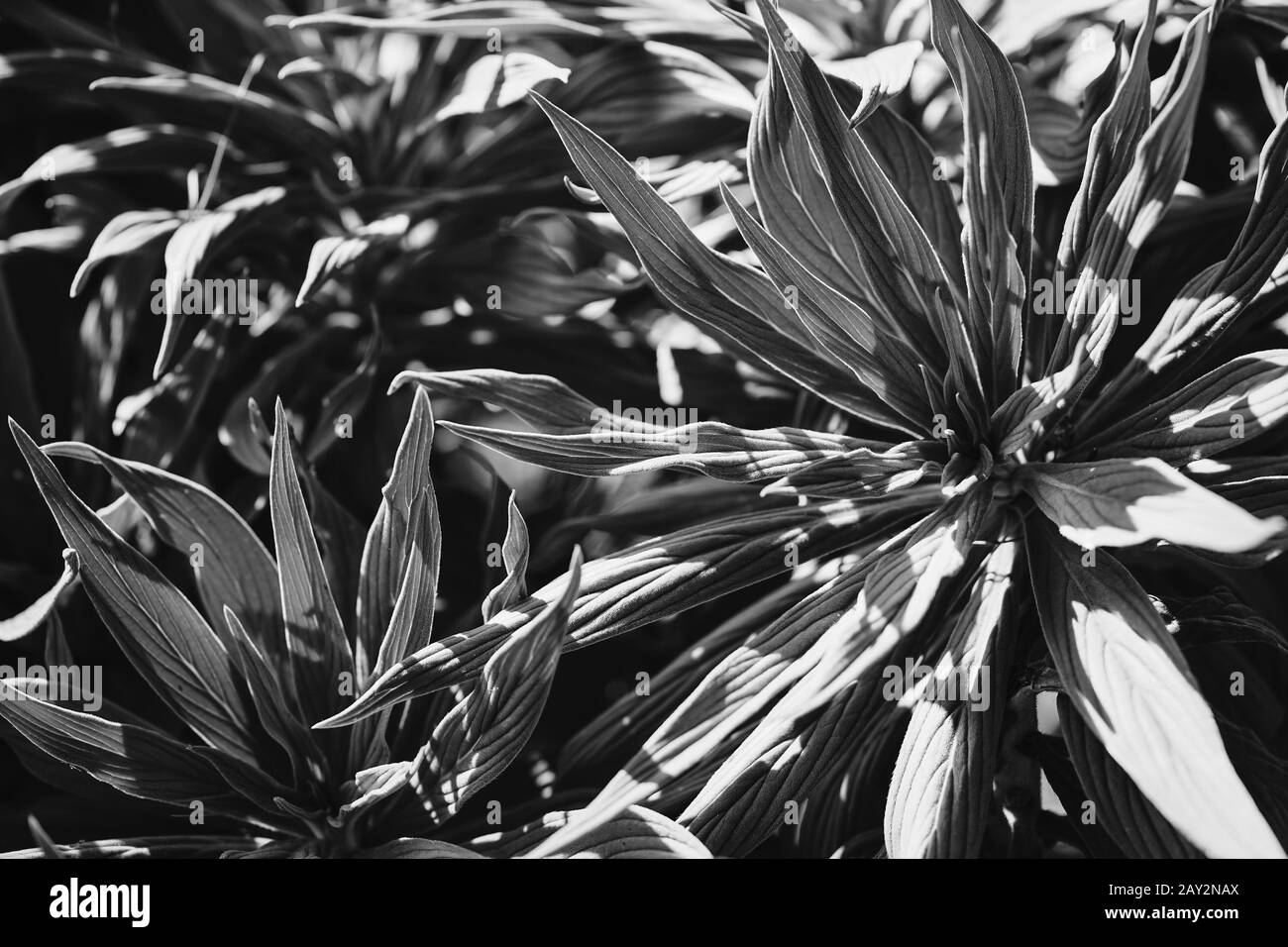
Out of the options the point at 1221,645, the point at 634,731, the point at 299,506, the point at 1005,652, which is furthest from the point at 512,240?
the point at 1221,645

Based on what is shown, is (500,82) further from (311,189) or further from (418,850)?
(418,850)

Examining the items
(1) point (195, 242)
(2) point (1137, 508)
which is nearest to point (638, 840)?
(2) point (1137, 508)

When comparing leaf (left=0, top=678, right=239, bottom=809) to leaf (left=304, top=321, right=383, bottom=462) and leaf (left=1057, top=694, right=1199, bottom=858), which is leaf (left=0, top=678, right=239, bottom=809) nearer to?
leaf (left=304, top=321, right=383, bottom=462)

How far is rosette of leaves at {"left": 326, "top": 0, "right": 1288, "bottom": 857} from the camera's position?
0.59 metres

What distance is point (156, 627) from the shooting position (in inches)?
28.5

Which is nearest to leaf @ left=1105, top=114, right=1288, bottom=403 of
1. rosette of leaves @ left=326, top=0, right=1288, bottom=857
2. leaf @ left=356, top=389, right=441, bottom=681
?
rosette of leaves @ left=326, top=0, right=1288, bottom=857

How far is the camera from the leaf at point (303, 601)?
0.70 m

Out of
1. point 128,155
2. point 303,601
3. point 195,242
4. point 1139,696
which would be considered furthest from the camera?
point 128,155

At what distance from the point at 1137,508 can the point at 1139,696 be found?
0.10 metres

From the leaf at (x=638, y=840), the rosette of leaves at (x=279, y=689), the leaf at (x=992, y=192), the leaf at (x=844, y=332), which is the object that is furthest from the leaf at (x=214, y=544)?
the leaf at (x=992, y=192)

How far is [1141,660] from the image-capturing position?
0.54 metres

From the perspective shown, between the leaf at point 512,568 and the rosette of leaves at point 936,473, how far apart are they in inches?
0.6

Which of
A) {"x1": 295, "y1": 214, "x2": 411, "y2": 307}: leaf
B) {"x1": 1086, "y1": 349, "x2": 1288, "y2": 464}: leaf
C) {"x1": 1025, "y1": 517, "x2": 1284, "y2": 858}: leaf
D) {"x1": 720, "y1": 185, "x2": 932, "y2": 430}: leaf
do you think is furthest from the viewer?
{"x1": 295, "y1": 214, "x2": 411, "y2": 307}: leaf

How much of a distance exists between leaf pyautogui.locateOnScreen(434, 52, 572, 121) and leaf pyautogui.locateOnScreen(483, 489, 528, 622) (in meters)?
0.38
